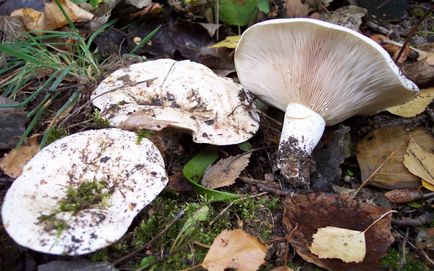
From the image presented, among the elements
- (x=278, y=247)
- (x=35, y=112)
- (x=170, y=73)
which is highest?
(x=170, y=73)

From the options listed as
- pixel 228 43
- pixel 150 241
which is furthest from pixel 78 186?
pixel 228 43

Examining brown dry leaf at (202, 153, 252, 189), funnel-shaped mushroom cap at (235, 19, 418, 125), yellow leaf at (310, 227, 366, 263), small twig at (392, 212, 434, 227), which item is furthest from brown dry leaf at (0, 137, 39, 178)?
small twig at (392, 212, 434, 227)

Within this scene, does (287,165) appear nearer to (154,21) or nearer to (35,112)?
(35,112)

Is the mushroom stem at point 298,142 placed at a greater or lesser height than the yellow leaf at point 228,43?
lesser

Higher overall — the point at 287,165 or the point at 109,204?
the point at 109,204

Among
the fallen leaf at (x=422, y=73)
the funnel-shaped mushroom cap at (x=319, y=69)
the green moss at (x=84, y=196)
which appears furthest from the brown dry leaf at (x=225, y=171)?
the fallen leaf at (x=422, y=73)

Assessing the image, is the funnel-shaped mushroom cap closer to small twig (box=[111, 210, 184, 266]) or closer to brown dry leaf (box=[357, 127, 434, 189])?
brown dry leaf (box=[357, 127, 434, 189])

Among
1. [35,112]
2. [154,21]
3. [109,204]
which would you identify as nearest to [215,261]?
[109,204]

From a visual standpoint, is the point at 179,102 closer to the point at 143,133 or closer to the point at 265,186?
the point at 143,133

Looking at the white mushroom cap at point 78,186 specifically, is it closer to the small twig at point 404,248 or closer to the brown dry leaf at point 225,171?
the brown dry leaf at point 225,171
